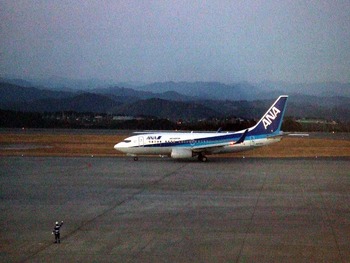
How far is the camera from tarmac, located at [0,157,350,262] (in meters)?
16.9

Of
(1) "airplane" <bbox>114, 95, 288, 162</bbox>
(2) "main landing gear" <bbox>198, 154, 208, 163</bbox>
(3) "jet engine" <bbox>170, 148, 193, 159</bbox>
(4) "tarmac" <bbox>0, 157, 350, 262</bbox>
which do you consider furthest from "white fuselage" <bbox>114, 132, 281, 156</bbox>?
(4) "tarmac" <bbox>0, 157, 350, 262</bbox>

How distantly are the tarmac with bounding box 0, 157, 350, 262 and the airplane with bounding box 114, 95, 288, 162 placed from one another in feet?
20.6

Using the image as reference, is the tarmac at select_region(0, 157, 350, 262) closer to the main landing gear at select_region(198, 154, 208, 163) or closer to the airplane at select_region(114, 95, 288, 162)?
the airplane at select_region(114, 95, 288, 162)

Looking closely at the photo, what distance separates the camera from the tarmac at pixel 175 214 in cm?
1686

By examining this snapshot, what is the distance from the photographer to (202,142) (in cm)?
4928

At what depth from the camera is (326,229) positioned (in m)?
20.3

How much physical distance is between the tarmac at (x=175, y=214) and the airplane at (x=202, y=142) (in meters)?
6.27

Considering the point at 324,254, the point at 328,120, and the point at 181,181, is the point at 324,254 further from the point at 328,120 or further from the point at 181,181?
the point at 328,120

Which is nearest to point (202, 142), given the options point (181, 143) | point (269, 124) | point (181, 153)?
point (181, 143)

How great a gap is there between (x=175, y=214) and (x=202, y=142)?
1029 inches

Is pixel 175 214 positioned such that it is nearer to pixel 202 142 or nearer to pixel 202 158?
pixel 202 142

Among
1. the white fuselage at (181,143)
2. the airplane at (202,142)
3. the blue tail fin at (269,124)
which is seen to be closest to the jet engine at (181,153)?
the airplane at (202,142)

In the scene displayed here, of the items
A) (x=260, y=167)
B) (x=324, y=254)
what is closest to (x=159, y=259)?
(x=324, y=254)

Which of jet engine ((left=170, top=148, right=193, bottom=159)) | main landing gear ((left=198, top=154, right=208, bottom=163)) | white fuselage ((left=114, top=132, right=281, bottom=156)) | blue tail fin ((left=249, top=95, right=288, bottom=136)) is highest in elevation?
blue tail fin ((left=249, top=95, right=288, bottom=136))
